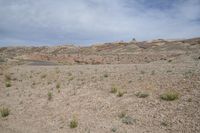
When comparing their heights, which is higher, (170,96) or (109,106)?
(170,96)

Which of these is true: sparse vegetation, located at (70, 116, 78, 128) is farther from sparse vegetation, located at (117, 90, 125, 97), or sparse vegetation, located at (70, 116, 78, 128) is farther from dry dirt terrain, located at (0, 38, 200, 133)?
sparse vegetation, located at (117, 90, 125, 97)

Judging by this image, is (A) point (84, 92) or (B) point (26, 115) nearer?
(B) point (26, 115)

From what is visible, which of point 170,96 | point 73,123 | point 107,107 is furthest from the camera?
point 107,107

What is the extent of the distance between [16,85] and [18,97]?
436 centimetres

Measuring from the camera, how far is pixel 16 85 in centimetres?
2177

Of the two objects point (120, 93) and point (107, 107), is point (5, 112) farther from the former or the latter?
point (120, 93)

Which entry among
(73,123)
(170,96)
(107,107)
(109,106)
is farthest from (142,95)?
(73,123)

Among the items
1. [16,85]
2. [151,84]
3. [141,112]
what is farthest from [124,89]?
[16,85]

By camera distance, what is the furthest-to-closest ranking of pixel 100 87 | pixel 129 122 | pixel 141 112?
pixel 100 87
pixel 141 112
pixel 129 122

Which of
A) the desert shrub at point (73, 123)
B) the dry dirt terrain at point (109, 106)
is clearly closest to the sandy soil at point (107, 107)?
the dry dirt terrain at point (109, 106)

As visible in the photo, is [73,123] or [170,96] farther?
[170,96]

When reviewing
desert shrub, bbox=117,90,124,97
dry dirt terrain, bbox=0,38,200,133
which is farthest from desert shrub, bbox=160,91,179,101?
desert shrub, bbox=117,90,124,97

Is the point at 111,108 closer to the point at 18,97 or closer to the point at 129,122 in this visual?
the point at 129,122

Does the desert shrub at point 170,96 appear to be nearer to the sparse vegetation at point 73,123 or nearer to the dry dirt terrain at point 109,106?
the dry dirt terrain at point 109,106
